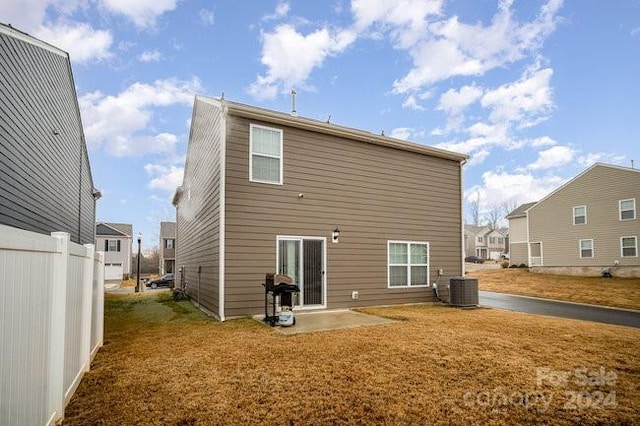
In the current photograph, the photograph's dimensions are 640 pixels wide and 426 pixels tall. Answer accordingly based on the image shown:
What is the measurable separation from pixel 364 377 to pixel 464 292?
7.48m

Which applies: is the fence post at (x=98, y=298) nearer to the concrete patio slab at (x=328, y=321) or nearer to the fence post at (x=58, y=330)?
the fence post at (x=58, y=330)

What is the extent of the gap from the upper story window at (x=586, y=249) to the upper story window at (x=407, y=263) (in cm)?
1766

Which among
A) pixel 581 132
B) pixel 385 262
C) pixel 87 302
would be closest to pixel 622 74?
pixel 581 132

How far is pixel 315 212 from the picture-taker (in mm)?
9648

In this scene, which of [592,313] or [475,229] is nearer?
[592,313]

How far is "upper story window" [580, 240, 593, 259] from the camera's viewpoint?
22664mm

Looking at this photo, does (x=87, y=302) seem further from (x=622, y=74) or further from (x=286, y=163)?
(x=622, y=74)

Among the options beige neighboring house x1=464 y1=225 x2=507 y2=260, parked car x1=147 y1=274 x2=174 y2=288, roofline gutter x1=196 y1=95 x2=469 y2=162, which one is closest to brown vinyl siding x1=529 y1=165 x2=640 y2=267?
roofline gutter x1=196 y1=95 x2=469 y2=162

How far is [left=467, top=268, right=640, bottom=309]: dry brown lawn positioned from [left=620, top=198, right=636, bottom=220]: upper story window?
393 cm

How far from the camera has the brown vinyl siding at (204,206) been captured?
895 cm

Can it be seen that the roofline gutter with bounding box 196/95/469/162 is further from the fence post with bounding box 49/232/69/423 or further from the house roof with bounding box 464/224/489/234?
the house roof with bounding box 464/224/489/234

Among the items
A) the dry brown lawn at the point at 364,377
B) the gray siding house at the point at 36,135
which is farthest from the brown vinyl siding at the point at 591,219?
the gray siding house at the point at 36,135

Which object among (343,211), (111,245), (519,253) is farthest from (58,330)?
(111,245)

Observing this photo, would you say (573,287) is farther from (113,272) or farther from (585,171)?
(113,272)
